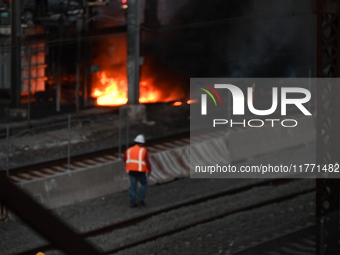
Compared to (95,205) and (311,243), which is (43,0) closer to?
(95,205)

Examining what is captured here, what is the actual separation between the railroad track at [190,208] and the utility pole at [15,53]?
305 inches

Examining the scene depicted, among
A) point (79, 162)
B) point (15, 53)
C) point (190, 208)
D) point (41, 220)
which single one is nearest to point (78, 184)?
point (79, 162)

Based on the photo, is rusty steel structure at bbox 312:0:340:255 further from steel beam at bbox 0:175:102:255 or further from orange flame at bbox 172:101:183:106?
orange flame at bbox 172:101:183:106

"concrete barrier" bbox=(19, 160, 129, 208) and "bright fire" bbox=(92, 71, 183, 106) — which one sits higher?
"bright fire" bbox=(92, 71, 183, 106)

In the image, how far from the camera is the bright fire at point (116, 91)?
21.6m

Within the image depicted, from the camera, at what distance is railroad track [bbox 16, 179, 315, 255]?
10.5m

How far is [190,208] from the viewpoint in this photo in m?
12.5

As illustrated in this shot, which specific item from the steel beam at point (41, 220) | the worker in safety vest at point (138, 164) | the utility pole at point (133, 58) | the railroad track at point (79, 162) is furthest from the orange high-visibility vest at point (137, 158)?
the steel beam at point (41, 220)

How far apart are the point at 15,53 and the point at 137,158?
25.7 feet

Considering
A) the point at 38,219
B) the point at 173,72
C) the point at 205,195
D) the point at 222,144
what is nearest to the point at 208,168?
the point at 222,144

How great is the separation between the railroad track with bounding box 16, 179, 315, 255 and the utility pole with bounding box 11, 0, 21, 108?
25.4 ft

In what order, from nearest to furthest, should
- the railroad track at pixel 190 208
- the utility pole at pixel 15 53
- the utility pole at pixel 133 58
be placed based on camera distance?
the railroad track at pixel 190 208 < the utility pole at pixel 15 53 < the utility pole at pixel 133 58

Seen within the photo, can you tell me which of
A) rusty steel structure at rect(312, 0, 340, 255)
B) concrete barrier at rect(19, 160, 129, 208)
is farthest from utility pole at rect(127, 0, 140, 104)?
rusty steel structure at rect(312, 0, 340, 255)

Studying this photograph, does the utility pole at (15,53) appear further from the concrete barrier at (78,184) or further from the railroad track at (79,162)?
the concrete barrier at (78,184)
